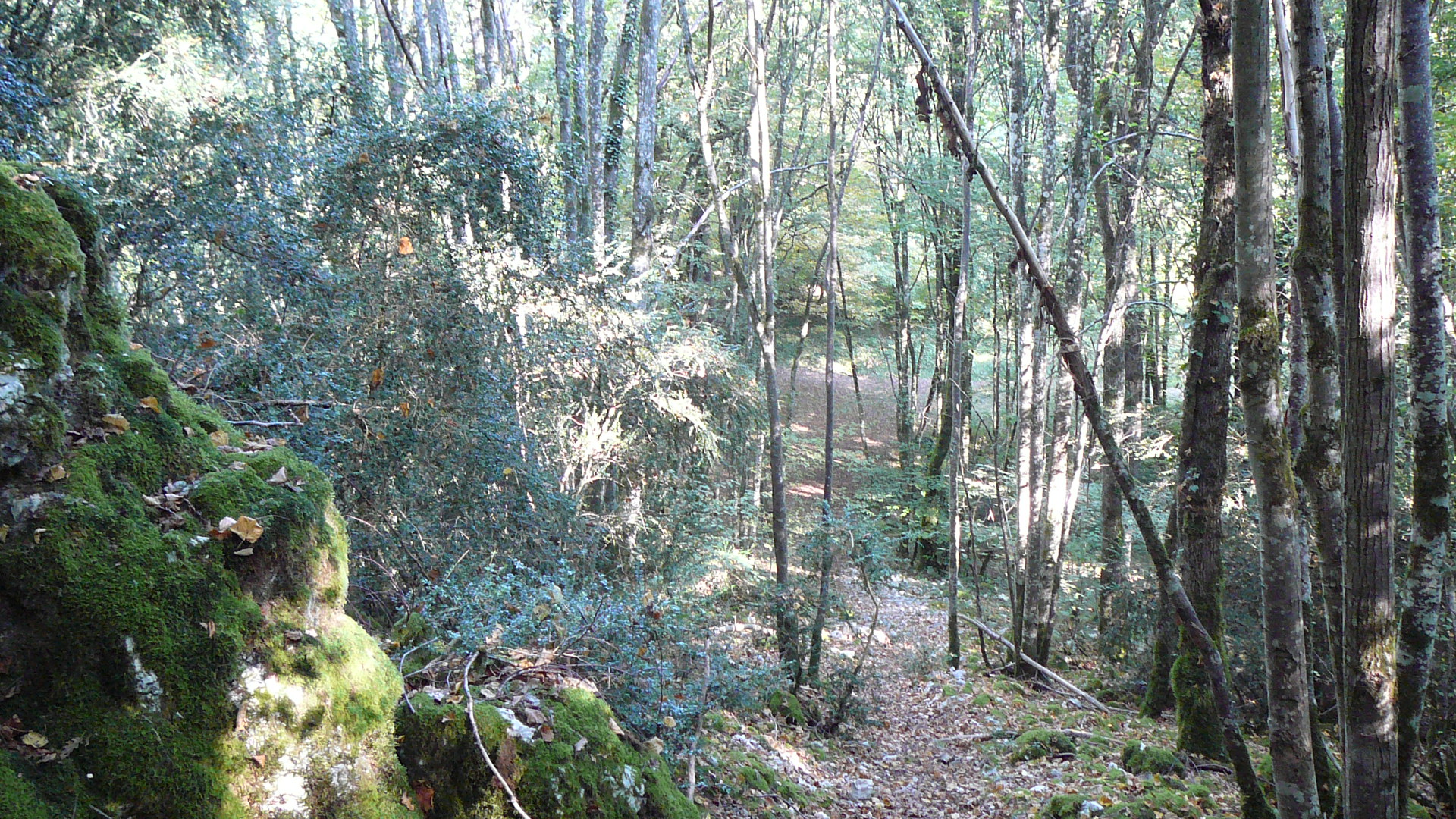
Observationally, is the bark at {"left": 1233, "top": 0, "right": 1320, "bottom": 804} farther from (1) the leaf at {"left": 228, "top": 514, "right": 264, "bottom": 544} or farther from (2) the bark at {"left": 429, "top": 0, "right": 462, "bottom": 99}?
(2) the bark at {"left": 429, "top": 0, "right": 462, "bottom": 99}

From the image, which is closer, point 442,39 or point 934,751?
point 934,751

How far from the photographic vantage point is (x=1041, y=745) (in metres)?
7.64

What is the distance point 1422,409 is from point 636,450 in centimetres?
691

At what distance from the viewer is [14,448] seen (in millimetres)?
2520

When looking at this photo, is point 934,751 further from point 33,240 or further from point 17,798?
point 33,240

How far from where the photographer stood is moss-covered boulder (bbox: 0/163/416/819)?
2.38 meters

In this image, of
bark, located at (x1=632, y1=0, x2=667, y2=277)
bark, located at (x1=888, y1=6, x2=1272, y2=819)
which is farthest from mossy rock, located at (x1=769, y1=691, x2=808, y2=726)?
bark, located at (x1=632, y1=0, x2=667, y2=277)

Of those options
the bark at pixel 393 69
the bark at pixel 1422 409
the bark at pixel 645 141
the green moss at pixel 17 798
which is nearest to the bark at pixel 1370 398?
the bark at pixel 1422 409

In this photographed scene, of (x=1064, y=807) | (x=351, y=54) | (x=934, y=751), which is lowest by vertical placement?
(x=934, y=751)

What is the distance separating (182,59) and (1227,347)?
36.6 ft

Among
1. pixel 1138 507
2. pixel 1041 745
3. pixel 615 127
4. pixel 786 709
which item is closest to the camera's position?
pixel 1138 507

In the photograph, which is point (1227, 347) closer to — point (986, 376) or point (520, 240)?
point (520, 240)

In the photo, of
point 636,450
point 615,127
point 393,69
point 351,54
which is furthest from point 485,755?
point 615,127

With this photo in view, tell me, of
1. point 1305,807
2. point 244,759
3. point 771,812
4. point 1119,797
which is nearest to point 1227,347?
point 1119,797
